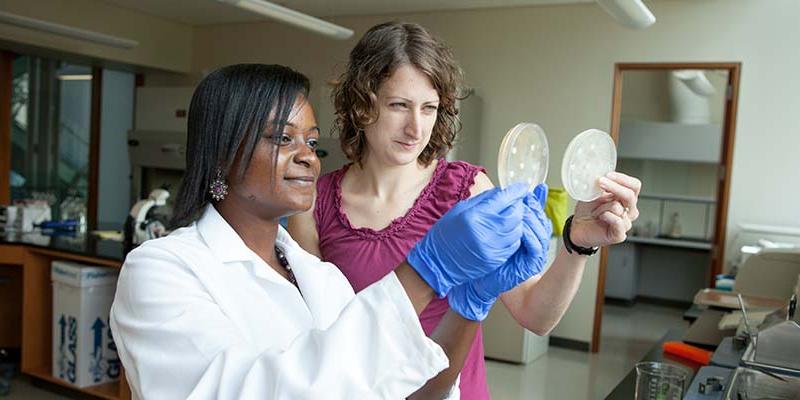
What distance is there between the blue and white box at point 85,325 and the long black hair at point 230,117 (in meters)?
3.19

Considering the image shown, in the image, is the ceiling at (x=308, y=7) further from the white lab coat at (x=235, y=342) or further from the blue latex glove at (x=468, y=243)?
the white lab coat at (x=235, y=342)

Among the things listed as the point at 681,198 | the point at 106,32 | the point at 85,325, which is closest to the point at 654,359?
the point at 85,325

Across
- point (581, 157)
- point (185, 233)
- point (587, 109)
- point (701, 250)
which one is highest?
point (587, 109)

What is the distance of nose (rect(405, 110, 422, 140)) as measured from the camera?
1.36 meters

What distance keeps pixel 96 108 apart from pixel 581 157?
7260mm

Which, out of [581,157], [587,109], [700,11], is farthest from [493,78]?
[581,157]

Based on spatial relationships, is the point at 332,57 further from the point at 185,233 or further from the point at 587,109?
the point at 185,233

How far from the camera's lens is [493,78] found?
601 cm

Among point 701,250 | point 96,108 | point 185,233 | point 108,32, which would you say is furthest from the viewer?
point 701,250

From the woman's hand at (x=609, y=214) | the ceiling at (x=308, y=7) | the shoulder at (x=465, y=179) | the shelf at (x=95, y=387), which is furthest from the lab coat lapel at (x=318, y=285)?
the ceiling at (x=308, y=7)

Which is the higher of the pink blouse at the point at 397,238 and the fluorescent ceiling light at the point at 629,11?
the fluorescent ceiling light at the point at 629,11

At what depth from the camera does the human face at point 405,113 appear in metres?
1.37

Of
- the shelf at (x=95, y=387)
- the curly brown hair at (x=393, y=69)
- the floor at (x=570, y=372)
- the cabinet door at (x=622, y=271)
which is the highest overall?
the curly brown hair at (x=393, y=69)

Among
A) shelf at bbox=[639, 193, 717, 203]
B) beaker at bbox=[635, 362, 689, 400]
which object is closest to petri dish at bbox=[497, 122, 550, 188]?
beaker at bbox=[635, 362, 689, 400]
